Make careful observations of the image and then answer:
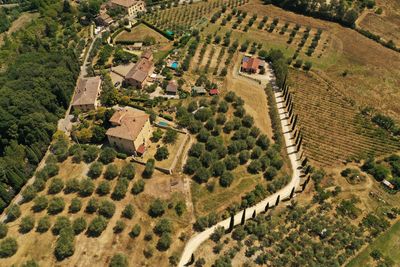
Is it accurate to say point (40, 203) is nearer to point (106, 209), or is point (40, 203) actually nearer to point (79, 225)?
point (79, 225)

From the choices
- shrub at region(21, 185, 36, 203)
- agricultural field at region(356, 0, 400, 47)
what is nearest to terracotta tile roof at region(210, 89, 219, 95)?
shrub at region(21, 185, 36, 203)

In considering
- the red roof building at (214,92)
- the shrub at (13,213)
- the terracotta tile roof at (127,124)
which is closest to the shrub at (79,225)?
the shrub at (13,213)

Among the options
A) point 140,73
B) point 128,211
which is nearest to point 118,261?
point 128,211

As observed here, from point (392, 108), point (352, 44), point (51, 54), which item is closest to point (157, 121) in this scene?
point (51, 54)

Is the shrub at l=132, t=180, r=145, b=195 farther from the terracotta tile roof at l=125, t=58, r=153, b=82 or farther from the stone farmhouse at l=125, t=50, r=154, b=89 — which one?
the terracotta tile roof at l=125, t=58, r=153, b=82

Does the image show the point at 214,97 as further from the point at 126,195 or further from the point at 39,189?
the point at 39,189

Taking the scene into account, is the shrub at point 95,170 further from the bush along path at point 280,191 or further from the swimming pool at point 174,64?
the swimming pool at point 174,64
